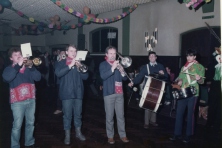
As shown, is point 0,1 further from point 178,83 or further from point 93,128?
point 178,83

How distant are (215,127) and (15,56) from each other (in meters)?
4.24

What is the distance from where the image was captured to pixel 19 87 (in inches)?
126

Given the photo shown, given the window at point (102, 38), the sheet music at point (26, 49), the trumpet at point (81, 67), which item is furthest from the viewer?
the window at point (102, 38)

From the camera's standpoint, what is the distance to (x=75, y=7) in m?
9.33

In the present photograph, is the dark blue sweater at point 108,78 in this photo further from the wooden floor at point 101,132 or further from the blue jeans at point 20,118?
the blue jeans at point 20,118

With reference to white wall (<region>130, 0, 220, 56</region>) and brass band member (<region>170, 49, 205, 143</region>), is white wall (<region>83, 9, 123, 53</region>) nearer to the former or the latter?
white wall (<region>130, 0, 220, 56</region>)

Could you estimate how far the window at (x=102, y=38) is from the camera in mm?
10172

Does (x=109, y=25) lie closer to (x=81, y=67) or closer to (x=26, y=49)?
(x=81, y=67)

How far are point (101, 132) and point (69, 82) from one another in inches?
60.6

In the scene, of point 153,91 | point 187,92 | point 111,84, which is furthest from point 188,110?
point 111,84

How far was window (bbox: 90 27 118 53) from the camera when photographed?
1017cm

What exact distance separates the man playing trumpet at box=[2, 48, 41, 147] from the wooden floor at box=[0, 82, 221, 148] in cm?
85

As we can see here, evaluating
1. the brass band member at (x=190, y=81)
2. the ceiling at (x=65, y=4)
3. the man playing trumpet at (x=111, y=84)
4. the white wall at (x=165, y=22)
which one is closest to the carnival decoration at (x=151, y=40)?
the white wall at (x=165, y=22)

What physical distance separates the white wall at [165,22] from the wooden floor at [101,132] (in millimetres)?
2496
